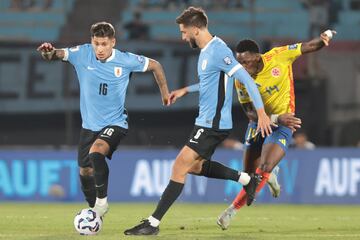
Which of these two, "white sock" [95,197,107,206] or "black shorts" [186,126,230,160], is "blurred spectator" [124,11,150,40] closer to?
"white sock" [95,197,107,206]

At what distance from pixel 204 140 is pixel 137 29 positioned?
10.6 meters

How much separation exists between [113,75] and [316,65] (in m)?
8.95

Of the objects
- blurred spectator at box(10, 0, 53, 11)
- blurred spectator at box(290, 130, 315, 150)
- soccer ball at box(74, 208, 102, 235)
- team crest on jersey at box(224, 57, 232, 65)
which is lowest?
blurred spectator at box(290, 130, 315, 150)

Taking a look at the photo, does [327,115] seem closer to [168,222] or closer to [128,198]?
[128,198]

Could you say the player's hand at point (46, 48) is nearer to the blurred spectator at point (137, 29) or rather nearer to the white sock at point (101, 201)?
the white sock at point (101, 201)

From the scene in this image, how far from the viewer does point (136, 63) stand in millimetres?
10422

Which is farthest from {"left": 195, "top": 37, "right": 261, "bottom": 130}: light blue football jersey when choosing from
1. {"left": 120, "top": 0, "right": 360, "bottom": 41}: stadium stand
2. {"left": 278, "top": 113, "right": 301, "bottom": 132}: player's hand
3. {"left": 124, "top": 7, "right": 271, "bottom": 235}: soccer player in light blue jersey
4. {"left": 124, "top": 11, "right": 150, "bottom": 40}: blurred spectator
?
{"left": 124, "top": 11, "right": 150, "bottom": 40}: blurred spectator

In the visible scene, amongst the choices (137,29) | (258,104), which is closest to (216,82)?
(258,104)

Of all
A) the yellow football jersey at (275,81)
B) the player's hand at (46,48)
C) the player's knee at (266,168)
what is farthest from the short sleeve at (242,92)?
the player's hand at (46,48)

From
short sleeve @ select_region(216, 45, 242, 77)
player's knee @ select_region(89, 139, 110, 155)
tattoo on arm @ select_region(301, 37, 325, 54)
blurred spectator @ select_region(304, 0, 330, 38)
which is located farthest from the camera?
blurred spectator @ select_region(304, 0, 330, 38)

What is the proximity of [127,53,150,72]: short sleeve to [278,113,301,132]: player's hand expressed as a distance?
1.56 metres

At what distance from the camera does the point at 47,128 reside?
61.5ft

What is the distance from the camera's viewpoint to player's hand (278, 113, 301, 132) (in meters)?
10.2

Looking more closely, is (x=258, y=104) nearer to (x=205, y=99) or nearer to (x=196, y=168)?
(x=205, y=99)
